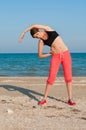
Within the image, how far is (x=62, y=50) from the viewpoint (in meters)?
8.63

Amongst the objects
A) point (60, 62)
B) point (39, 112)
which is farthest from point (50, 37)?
point (39, 112)

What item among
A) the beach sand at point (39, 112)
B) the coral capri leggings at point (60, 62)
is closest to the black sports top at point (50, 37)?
the coral capri leggings at point (60, 62)

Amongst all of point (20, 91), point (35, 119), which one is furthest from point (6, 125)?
point (20, 91)

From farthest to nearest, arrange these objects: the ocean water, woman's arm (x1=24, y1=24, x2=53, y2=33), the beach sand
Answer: the ocean water < woman's arm (x1=24, y1=24, x2=53, y2=33) < the beach sand

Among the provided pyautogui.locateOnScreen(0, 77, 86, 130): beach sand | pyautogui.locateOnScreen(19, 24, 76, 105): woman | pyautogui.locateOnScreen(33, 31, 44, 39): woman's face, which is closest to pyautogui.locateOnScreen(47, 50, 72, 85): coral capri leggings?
pyautogui.locateOnScreen(19, 24, 76, 105): woman

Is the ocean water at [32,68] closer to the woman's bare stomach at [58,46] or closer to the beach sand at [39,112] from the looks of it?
the beach sand at [39,112]

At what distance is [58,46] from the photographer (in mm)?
8594

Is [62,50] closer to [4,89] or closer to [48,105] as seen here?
[48,105]

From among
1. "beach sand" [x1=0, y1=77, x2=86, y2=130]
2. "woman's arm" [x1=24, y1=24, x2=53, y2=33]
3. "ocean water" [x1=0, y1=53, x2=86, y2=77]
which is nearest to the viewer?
"beach sand" [x1=0, y1=77, x2=86, y2=130]

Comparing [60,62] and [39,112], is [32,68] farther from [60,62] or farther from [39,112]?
[39,112]

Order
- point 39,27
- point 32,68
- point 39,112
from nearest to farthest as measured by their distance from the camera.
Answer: point 39,112
point 39,27
point 32,68

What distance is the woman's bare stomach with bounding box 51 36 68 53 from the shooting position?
8.55m

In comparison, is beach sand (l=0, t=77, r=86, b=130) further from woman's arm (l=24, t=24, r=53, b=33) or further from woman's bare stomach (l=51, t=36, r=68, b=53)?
woman's arm (l=24, t=24, r=53, b=33)

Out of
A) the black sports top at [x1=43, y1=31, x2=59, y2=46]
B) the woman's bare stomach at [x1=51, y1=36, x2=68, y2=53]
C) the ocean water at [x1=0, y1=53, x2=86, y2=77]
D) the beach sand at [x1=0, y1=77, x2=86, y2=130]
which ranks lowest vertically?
the ocean water at [x1=0, y1=53, x2=86, y2=77]
